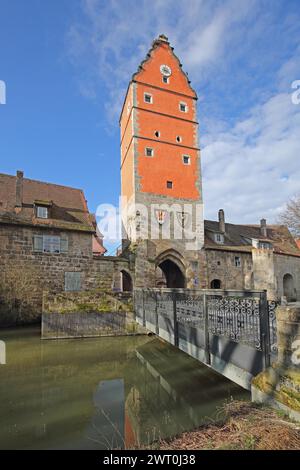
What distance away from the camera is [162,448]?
3.13 meters

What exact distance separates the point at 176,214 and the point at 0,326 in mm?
13954

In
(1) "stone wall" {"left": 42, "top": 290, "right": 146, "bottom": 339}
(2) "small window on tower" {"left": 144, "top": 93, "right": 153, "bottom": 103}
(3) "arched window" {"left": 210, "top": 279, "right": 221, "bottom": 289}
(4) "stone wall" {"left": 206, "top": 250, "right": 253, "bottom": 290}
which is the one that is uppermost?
(2) "small window on tower" {"left": 144, "top": 93, "right": 153, "bottom": 103}

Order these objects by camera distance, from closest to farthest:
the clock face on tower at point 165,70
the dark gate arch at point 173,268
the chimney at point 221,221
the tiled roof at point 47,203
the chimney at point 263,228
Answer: the tiled roof at point 47,203 < the dark gate arch at point 173,268 < the clock face on tower at point 165,70 < the chimney at point 221,221 < the chimney at point 263,228

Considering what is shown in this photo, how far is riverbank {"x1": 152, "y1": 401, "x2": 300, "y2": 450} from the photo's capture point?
9.41ft

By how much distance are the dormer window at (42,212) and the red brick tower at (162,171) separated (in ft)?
19.9

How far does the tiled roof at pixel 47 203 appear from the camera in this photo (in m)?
17.5

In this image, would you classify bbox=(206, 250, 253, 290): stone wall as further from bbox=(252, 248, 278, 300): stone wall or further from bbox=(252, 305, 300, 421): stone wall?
bbox=(252, 305, 300, 421): stone wall

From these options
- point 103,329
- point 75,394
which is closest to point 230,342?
point 75,394

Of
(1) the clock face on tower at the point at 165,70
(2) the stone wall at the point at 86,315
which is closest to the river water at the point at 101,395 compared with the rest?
(2) the stone wall at the point at 86,315

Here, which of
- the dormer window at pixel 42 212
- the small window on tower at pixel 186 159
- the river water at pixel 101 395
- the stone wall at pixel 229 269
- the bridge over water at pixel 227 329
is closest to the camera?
the bridge over water at pixel 227 329

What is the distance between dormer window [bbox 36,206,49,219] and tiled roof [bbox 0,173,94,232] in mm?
270

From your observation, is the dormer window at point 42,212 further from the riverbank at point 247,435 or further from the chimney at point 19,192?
the riverbank at point 247,435

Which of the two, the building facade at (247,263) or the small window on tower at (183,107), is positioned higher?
the small window on tower at (183,107)

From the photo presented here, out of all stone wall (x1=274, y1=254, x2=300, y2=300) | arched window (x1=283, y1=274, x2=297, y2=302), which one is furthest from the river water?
arched window (x1=283, y1=274, x2=297, y2=302)
